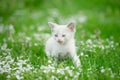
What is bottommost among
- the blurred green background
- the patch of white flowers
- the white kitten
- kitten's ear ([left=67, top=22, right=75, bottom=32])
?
the patch of white flowers

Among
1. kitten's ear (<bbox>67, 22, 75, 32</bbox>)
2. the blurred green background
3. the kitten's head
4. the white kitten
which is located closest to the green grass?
the blurred green background

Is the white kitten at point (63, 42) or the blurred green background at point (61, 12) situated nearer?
the white kitten at point (63, 42)

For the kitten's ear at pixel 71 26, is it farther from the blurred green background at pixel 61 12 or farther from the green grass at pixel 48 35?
the blurred green background at pixel 61 12

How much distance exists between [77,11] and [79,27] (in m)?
3.01

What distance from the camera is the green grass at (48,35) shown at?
575cm

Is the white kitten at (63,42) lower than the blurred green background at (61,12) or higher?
lower

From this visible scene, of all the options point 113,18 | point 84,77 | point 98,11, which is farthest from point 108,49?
point 98,11

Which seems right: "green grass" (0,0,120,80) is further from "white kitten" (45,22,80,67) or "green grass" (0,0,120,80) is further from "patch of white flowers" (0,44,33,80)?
"white kitten" (45,22,80,67)

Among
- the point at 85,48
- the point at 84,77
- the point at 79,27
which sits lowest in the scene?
the point at 84,77

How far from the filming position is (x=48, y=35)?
31.2 feet

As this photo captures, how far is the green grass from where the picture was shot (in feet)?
18.9

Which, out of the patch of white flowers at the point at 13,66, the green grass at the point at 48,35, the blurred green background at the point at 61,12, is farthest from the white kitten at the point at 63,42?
the blurred green background at the point at 61,12

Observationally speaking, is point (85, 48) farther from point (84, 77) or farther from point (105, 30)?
point (105, 30)

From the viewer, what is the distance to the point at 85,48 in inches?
296
